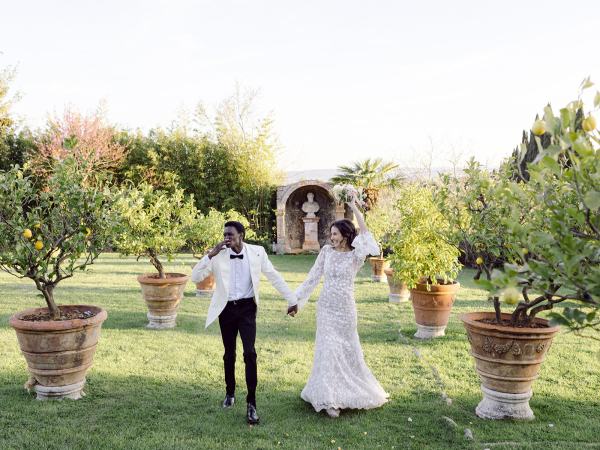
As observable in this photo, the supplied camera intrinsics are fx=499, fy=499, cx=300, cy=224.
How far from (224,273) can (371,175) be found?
60.4 feet

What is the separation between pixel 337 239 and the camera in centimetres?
438

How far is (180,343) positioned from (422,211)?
3.92 m

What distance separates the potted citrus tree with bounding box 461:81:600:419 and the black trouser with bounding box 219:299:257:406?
1875mm

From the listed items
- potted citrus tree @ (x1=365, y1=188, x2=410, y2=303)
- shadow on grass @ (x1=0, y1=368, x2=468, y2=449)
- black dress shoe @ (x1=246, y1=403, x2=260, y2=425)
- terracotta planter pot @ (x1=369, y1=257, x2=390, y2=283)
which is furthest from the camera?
terracotta planter pot @ (x1=369, y1=257, x2=390, y2=283)

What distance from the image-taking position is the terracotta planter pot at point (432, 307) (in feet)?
22.1

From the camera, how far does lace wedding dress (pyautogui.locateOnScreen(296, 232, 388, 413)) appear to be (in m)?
4.20

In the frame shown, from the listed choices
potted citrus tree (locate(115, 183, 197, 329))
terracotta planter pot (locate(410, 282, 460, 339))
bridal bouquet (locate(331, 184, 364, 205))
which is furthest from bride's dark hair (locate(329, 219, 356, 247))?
potted citrus tree (locate(115, 183, 197, 329))

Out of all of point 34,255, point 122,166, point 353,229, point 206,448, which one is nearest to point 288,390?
point 206,448

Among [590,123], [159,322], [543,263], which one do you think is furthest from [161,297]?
[590,123]

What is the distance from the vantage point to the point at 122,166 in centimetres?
2073

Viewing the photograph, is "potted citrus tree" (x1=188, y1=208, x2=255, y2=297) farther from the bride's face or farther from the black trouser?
the bride's face

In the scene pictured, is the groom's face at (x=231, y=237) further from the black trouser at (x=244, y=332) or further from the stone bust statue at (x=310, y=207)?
the stone bust statue at (x=310, y=207)

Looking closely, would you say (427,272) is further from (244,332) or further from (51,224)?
(51,224)

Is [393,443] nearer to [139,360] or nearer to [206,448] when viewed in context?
[206,448]
